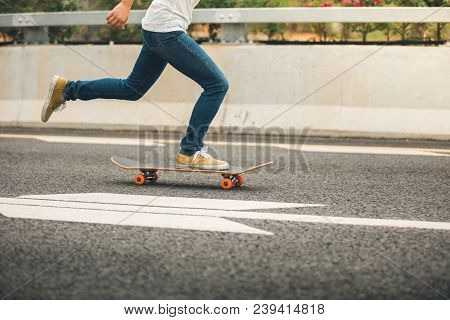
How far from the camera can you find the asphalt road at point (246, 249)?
3547mm

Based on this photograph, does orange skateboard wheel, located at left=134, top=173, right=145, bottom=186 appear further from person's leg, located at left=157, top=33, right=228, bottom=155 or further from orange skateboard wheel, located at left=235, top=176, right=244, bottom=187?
orange skateboard wheel, located at left=235, top=176, right=244, bottom=187

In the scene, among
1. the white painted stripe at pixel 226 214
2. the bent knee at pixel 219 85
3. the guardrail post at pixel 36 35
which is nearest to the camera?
the white painted stripe at pixel 226 214

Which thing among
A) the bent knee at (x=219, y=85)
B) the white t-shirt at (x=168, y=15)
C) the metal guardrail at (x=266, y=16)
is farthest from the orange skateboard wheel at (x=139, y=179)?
the metal guardrail at (x=266, y=16)

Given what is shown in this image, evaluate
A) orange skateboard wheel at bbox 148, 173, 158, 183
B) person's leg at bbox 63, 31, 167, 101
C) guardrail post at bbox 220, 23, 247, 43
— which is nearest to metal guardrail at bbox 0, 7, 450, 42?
guardrail post at bbox 220, 23, 247, 43

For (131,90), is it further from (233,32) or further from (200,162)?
(233,32)

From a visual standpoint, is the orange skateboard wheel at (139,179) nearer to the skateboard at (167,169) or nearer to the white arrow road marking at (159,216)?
the skateboard at (167,169)

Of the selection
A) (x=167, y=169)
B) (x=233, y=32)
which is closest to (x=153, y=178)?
(x=167, y=169)

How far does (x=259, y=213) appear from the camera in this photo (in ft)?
17.4

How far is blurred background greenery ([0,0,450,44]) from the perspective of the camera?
422 inches

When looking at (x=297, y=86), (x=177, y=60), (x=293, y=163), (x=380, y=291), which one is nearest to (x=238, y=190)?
(x=177, y=60)

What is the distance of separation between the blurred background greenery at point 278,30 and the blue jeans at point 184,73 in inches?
177

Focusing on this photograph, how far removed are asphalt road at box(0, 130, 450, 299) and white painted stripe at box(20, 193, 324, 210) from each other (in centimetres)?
17
